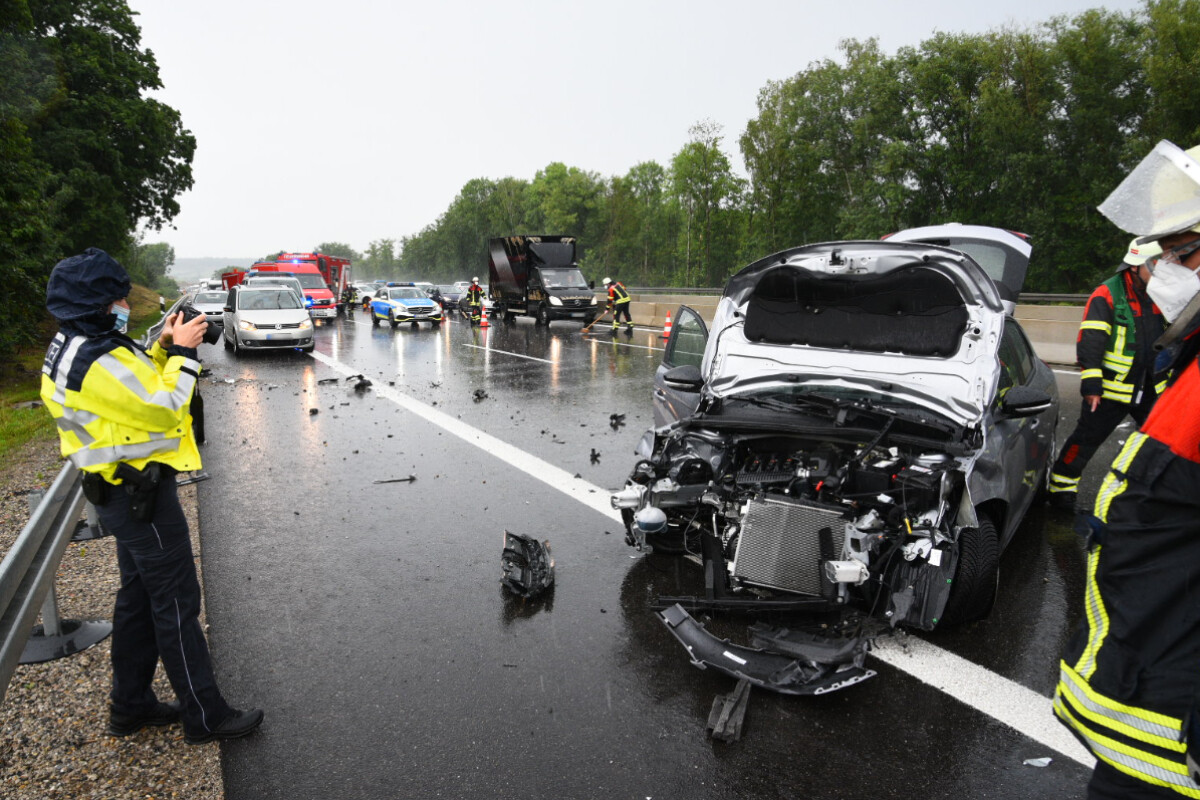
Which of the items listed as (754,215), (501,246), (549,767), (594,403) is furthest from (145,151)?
(754,215)

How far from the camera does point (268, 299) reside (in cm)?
1903

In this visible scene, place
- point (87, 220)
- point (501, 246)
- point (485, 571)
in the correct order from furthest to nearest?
point (501, 246), point (87, 220), point (485, 571)

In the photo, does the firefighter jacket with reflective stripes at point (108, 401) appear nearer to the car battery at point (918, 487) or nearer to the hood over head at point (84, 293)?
the hood over head at point (84, 293)

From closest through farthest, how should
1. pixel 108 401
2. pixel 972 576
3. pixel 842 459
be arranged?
pixel 108 401 < pixel 972 576 < pixel 842 459

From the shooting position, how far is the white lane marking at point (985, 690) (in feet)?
10.3

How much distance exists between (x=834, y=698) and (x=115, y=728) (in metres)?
3.10

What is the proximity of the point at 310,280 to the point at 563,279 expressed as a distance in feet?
34.7

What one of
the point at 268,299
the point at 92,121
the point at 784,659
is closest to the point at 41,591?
the point at 784,659

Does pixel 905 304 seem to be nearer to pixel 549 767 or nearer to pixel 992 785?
pixel 992 785

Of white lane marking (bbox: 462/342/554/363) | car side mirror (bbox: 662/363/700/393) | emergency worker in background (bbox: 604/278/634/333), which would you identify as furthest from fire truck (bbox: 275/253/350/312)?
car side mirror (bbox: 662/363/700/393)

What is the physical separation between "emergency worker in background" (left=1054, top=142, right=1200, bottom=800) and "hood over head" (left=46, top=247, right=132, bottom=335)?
3289 millimetres

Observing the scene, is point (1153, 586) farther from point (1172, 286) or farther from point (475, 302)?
point (475, 302)

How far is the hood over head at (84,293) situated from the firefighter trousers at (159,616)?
66 cm

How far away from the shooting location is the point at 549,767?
118 inches
